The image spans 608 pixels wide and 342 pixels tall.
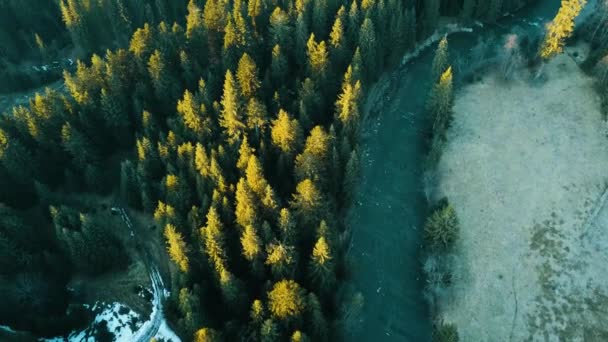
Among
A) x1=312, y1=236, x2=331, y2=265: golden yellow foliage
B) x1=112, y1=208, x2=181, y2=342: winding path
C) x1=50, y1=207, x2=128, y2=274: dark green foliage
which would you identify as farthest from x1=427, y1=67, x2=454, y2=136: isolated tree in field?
x1=50, y1=207, x2=128, y2=274: dark green foliage

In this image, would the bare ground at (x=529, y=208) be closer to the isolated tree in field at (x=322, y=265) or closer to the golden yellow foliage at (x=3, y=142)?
the isolated tree in field at (x=322, y=265)

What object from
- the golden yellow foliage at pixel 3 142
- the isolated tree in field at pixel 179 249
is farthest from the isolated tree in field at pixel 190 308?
the golden yellow foliage at pixel 3 142

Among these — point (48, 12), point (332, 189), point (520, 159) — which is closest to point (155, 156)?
point (332, 189)

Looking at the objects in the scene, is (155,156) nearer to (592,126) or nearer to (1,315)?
(1,315)

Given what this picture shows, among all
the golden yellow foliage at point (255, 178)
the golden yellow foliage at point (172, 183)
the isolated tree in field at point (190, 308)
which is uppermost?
the golden yellow foliage at point (255, 178)

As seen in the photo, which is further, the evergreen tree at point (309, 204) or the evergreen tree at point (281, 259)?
the evergreen tree at point (309, 204)
